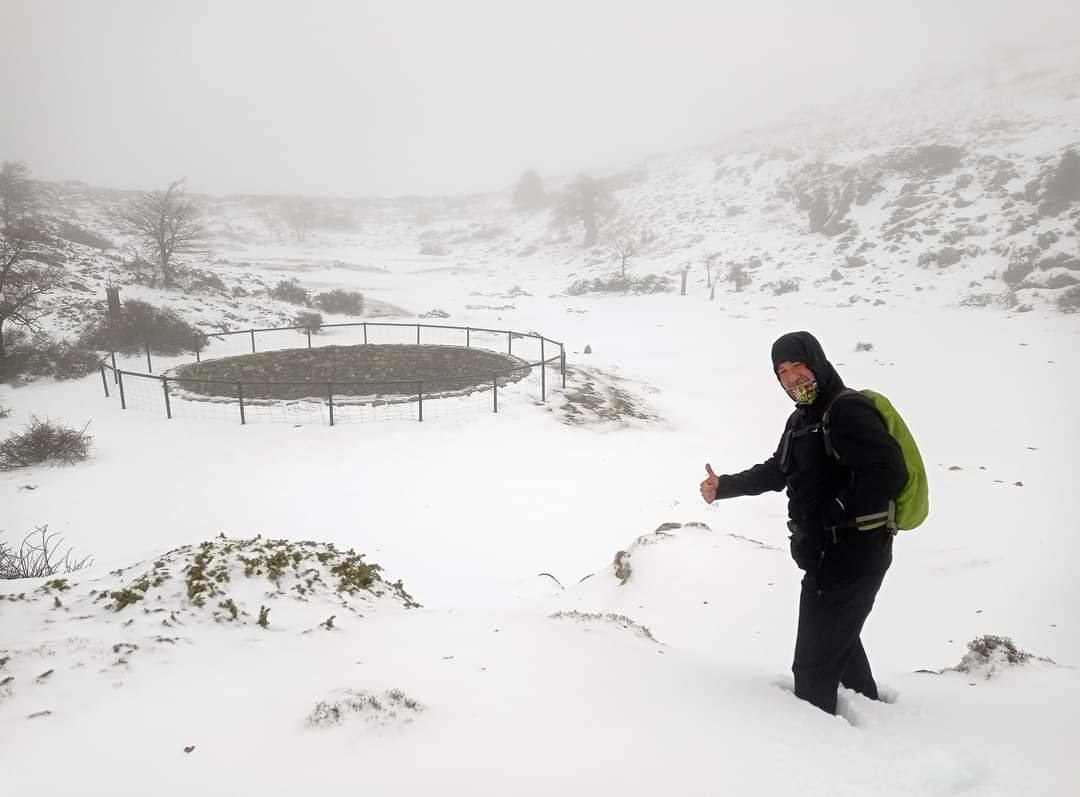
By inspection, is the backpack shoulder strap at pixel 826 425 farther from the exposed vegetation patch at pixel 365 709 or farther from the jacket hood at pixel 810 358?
the exposed vegetation patch at pixel 365 709

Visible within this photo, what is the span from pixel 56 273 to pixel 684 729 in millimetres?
29250

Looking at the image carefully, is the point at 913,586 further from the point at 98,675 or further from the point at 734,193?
the point at 734,193

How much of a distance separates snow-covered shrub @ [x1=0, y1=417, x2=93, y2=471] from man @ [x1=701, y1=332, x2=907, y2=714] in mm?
11507

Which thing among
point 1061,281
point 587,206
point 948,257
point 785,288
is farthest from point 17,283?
point 587,206

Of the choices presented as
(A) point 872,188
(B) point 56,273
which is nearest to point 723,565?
(B) point 56,273

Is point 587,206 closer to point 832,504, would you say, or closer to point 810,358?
point 810,358

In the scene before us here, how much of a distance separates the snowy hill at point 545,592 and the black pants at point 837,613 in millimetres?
134

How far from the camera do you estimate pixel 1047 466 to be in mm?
10930

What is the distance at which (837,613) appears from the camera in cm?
287

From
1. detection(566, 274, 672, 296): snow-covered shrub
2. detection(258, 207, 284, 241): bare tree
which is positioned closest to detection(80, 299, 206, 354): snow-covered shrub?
detection(566, 274, 672, 296): snow-covered shrub

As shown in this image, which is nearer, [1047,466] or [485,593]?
[485,593]

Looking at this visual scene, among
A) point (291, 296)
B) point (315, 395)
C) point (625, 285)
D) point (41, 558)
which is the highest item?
point (625, 285)

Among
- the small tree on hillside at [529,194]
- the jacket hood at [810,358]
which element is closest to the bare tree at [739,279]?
the jacket hood at [810,358]

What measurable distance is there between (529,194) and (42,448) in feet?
247
